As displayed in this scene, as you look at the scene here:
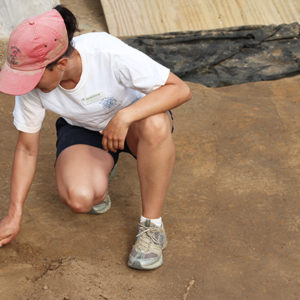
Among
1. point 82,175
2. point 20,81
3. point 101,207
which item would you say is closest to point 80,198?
point 82,175

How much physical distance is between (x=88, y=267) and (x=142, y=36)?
2.66 metres

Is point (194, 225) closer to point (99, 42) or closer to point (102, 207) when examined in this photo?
point (102, 207)

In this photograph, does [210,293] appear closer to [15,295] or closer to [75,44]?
[15,295]

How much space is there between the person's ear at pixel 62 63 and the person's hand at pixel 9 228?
664 mm

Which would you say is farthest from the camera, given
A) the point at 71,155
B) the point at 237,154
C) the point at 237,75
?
the point at 237,75

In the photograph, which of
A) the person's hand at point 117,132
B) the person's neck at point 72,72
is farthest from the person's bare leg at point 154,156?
the person's neck at point 72,72

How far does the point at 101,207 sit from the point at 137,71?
0.84 meters

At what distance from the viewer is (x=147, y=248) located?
2.35 metres

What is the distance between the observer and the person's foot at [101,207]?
2707 mm

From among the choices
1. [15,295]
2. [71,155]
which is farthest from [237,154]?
[15,295]

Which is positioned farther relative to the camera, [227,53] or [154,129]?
[227,53]

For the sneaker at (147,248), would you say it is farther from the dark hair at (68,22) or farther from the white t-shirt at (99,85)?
the dark hair at (68,22)

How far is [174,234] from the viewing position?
259cm

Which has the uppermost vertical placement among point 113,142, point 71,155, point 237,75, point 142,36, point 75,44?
point 75,44
